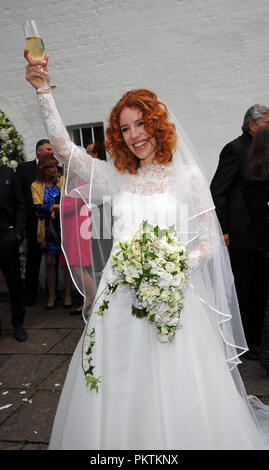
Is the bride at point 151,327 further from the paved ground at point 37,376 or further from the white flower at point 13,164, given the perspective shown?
the white flower at point 13,164

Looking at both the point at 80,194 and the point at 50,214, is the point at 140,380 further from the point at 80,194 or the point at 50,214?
the point at 50,214

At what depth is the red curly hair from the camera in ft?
7.64

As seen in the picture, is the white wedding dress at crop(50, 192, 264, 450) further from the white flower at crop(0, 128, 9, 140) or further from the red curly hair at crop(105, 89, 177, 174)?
the white flower at crop(0, 128, 9, 140)

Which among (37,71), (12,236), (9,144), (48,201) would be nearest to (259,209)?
(37,71)

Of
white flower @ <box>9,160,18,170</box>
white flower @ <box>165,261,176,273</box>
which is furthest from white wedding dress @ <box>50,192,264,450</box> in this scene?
white flower @ <box>9,160,18,170</box>

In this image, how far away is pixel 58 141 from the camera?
226 centimetres

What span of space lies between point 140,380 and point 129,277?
55cm

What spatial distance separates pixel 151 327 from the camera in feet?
7.11

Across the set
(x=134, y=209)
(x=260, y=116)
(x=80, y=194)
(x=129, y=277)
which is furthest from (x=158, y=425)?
(x=260, y=116)

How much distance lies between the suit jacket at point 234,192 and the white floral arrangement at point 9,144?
3697mm

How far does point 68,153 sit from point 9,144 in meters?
4.71

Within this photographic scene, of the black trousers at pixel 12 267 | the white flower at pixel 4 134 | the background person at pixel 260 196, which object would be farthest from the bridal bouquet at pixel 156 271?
the white flower at pixel 4 134

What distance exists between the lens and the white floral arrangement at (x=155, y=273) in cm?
194

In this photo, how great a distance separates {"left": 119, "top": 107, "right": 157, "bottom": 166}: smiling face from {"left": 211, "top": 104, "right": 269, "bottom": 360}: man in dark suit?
1849mm
